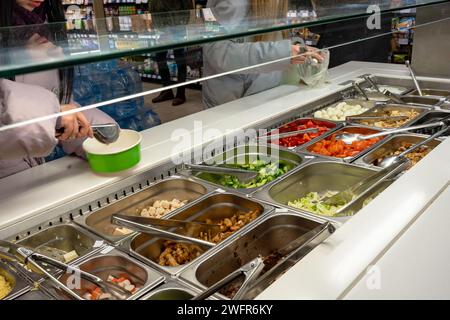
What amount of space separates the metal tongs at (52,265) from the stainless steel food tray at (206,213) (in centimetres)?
15

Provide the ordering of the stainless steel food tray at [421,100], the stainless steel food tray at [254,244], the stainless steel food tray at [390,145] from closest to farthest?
the stainless steel food tray at [254,244], the stainless steel food tray at [390,145], the stainless steel food tray at [421,100]

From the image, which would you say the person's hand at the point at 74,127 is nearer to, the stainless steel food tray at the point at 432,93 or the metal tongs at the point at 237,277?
the metal tongs at the point at 237,277

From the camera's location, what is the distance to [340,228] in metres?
1.05

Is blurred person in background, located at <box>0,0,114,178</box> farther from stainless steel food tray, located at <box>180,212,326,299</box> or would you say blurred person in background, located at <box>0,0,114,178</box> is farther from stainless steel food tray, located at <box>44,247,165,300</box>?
stainless steel food tray, located at <box>180,212,326,299</box>

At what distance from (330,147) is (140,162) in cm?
77

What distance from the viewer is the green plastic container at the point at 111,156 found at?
130cm

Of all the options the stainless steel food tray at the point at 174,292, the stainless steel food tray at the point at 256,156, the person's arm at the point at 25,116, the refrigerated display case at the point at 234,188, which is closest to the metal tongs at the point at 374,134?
the refrigerated display case at the point at 234,188

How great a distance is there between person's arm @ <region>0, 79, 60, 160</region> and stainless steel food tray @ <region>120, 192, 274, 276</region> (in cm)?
35

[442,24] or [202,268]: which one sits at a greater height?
[442,24]

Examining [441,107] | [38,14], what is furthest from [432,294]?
[38,14]

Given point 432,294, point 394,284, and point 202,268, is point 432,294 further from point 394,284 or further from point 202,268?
point 202,268

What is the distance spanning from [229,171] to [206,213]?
0.59 ft

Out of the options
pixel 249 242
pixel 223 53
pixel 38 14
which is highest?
pixel 38 14

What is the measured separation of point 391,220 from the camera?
107 cm
